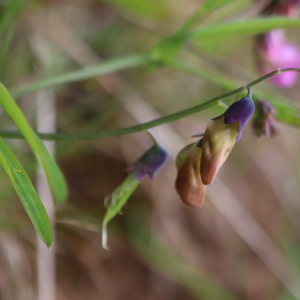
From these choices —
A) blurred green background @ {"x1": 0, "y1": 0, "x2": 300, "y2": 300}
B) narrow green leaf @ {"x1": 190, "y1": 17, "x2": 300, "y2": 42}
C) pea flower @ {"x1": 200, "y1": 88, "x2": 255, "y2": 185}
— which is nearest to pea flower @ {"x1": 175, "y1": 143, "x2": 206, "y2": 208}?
pea flower @ {"x1": 200, "y1": 88, "x2": 255, "y2": 185}

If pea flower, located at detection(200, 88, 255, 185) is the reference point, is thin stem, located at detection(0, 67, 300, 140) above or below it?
above

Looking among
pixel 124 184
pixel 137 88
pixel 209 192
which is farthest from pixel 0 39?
pixel 209 192

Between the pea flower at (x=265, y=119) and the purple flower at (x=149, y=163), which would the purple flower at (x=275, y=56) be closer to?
the pea flower at (x=265, y=119)

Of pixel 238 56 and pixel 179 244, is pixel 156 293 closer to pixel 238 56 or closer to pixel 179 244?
pixel 179 244

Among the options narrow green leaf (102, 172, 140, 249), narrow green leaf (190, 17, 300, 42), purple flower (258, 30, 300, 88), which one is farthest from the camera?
purple flower (258, 30, 300, 88)

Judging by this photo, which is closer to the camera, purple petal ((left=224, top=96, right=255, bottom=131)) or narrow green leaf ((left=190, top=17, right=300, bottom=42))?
purple petal ((left=224, top=96, right=255, bottom=131))

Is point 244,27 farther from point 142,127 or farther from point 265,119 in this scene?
point 142,127

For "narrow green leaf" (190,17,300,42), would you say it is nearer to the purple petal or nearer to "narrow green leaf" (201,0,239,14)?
"narrow green leaf" (201,0,239,14)
